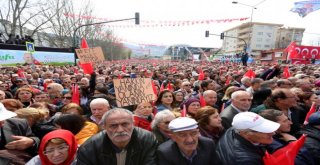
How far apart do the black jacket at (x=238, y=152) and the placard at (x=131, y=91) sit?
2277 millimetres

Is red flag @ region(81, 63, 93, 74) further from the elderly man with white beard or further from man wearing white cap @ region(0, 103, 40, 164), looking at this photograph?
the elderly man with white beard

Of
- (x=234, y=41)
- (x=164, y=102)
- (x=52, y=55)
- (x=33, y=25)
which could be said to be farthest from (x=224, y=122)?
(x=234, y=41)

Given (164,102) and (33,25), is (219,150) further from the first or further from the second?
(33,25)

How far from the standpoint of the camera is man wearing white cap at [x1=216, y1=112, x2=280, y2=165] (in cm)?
227

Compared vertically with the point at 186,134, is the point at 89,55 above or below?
above

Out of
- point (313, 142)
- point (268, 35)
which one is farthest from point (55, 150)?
point (268, 35)

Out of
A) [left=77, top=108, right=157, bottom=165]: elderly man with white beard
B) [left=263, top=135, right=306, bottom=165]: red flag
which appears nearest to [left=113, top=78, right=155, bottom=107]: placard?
[left=77, top=108, right=157, bottom=165]: elderly man with white beard

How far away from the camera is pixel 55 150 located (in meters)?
2.29

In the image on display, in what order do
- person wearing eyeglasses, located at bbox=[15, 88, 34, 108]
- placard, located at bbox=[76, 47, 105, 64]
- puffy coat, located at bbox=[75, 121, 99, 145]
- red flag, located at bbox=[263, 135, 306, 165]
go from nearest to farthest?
1. red flag, located at bbox=[263, 135, 306, 165]
2. puffy coat, located at bbox=[75, 121, 99, 145]
3. person wearing eyeglasses, located at bbox=[15, 88, 34, 108]
4. placard, located at bbox=[76, 47, 105, 64]

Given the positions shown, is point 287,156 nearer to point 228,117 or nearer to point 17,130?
point 228,117

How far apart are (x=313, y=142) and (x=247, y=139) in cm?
78

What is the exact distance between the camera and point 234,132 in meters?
2.52

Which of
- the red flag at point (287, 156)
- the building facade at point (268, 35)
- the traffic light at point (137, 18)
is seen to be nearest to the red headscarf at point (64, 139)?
the red flag at point (287, 156)

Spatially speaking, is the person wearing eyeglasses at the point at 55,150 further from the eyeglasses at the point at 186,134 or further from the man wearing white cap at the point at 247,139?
the man wearing white cap at the point at 247,139
